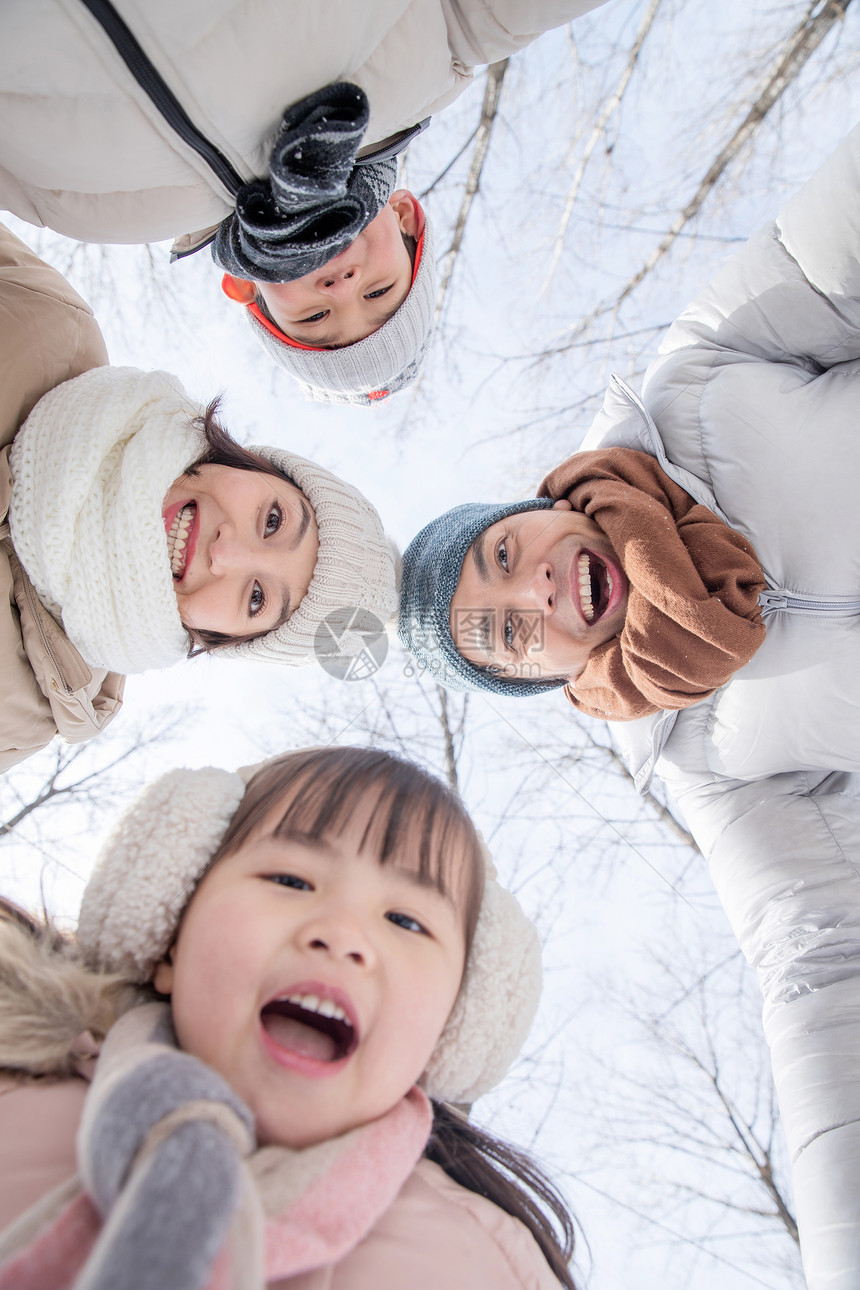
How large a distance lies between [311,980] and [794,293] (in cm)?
194

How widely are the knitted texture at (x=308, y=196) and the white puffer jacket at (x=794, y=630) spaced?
0.93 m

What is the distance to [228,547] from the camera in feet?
5.18

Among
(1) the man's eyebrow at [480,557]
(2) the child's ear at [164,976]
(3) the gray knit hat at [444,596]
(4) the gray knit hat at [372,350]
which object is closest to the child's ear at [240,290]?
(4) the gray knit hat at [372,350]

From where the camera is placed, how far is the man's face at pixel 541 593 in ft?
5.95

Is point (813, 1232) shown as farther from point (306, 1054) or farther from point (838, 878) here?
point (306, 1054)

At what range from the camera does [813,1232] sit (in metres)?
1.43

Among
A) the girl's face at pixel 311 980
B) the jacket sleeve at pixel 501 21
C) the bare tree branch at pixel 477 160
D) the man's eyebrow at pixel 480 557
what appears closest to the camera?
the girl's face at pixel 311 980

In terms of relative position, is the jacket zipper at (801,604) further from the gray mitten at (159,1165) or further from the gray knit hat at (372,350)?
the gray mitten at (159,1165)

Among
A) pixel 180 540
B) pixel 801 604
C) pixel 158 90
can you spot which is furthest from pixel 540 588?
pixel 158 90

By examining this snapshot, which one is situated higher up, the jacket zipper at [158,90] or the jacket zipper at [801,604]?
the jacket zipper at [158,90]

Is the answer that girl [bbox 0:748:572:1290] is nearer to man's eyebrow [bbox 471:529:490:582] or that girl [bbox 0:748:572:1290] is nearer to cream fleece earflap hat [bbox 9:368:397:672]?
cream fleece earflap hat [bbox 9:368:397:672]

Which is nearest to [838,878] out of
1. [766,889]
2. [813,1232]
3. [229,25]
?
[766,889]

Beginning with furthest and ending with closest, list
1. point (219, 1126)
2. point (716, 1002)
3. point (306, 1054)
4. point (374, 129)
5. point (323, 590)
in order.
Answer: point (716, 1002), point (323, 590), point (374, 129), point (306, 1054), point (219, 1126)

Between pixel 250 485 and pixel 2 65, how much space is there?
83 centimetres
